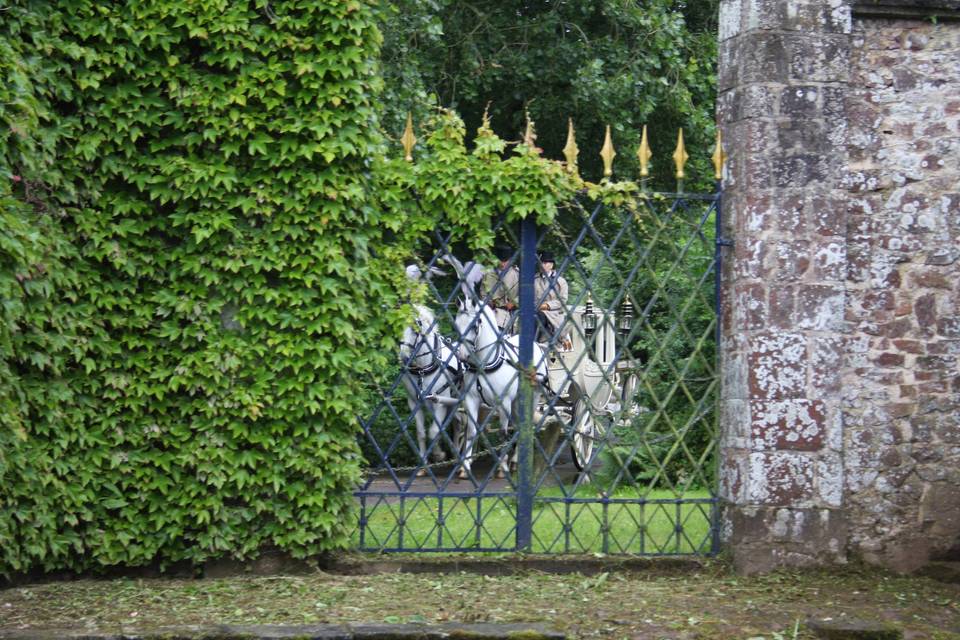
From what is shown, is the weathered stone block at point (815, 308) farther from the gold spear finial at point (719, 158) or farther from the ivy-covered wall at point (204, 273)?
the ivy-covered wall at point (204, 273)

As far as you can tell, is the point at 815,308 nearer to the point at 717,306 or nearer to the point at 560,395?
the point at 717,306

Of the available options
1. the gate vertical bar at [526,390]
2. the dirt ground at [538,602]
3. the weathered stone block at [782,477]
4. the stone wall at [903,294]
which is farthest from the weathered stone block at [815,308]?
the gate vertical bar at [526,390]

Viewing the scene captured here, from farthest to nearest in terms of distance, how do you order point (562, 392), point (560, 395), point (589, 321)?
point (589, 321) → point (562, 392) → point (560, 395)

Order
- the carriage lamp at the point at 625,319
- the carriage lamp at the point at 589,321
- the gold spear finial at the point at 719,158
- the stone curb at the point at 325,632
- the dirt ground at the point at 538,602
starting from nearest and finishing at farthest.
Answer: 1. the stone curb at the point at 325,632
2. the dirt ground at the point at 538,602
3. the gold spear finial at the point at 719,158
4. the carriage lamp at the point at 625,319
5. the carriage lamp at the point at 589,321

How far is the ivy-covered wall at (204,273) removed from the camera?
5.92 metres

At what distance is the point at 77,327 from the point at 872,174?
4.26 m

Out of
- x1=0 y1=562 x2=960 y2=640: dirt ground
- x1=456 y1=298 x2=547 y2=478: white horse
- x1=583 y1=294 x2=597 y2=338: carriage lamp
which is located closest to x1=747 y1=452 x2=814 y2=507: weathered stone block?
x1=0 y1=562 x2=960 y2=640: dirt ground

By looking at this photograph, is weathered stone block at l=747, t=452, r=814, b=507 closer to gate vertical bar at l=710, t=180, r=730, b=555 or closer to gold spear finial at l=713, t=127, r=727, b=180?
gate vertical bar at l=710, t=180, r=730, b=555

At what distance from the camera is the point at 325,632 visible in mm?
5051

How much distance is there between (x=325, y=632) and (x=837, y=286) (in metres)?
3.24

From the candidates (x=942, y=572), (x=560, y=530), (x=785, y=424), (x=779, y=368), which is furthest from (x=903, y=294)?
(x=560, y=530)

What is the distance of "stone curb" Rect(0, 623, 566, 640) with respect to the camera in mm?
4980

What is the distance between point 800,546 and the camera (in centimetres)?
632

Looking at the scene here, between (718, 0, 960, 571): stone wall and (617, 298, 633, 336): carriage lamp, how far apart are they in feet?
8.59
